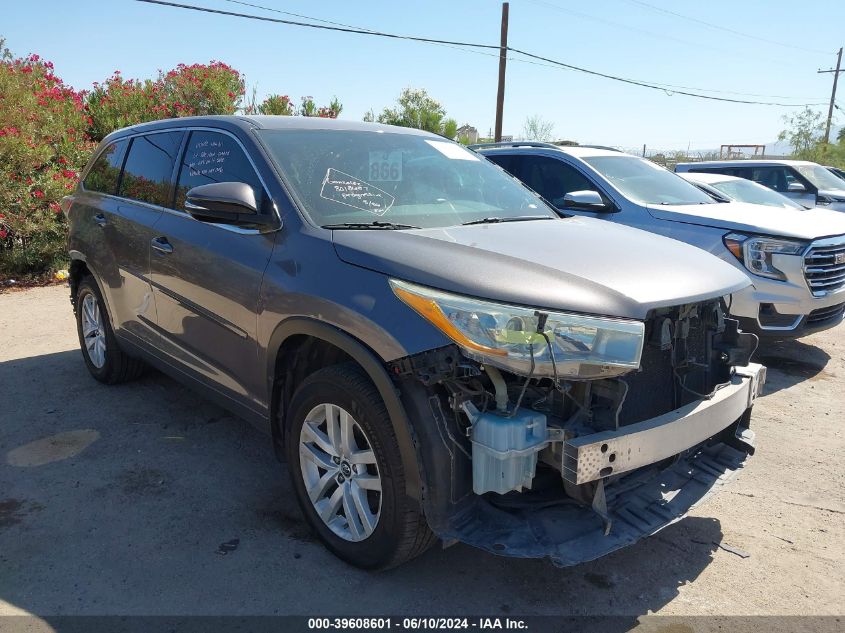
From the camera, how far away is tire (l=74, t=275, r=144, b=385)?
4.82m

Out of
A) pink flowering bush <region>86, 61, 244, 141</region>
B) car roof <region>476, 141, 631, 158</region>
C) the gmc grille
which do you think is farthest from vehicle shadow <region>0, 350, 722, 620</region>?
pink flowering bush <region>86, 61, 244, 141</region>

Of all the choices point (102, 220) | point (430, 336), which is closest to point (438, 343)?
point (430, 336)

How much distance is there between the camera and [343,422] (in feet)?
8.75

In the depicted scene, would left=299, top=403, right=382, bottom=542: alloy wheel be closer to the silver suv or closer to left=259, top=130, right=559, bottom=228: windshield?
left=259, top=130, right=559, bottom=228: windshield

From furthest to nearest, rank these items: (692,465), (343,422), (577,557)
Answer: (692,465) < (343,422) < (577,557)

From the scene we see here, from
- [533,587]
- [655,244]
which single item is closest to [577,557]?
[533,587]

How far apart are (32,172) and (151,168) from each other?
20.3 feet

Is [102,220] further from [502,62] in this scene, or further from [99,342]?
[502,62]

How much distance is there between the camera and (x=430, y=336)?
2.29 m

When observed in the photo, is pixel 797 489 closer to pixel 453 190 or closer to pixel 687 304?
pixel 687 304

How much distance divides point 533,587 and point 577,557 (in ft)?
1.88

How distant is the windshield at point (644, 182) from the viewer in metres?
6.43

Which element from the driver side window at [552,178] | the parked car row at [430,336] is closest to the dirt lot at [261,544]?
the parked car row at [430,336]

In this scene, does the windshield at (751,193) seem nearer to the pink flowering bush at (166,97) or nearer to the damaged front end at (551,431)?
the damaged front end at (551,431)
